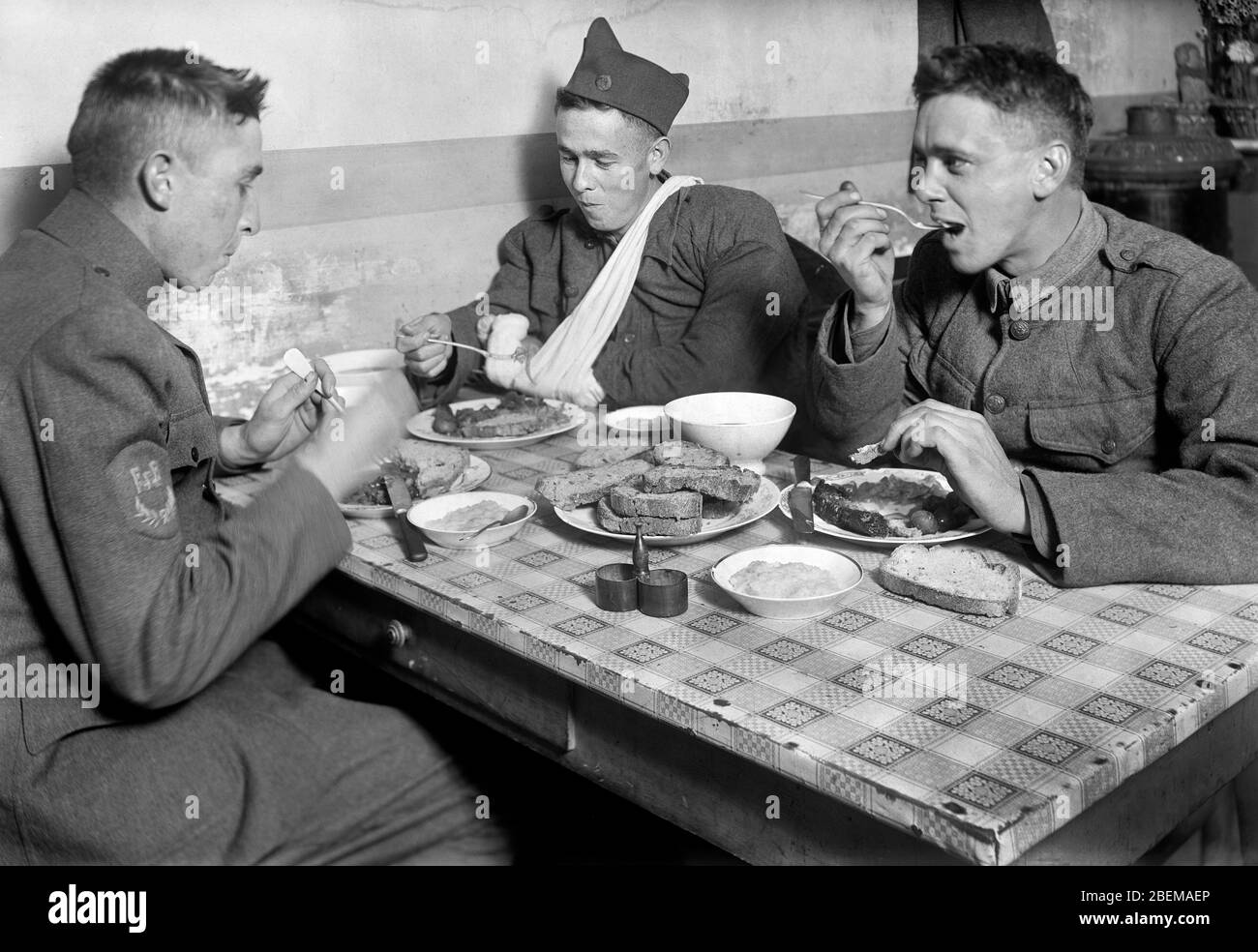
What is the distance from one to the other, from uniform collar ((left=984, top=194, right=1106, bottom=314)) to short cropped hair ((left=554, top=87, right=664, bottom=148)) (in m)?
1.33

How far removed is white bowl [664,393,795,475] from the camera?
7.94 ft

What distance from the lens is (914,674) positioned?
1.60 m

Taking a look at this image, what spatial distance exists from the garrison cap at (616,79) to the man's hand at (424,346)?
771mm

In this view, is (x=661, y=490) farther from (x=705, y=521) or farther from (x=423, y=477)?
(x=423, y=477)

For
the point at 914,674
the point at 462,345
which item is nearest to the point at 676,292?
the point at 462,345

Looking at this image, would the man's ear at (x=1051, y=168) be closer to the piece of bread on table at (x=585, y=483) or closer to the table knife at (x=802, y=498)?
the table knife at (x=802, y=498)

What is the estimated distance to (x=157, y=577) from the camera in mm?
1653

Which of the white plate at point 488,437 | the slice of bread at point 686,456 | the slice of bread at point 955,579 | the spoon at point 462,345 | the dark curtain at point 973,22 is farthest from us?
the dark curtain at point 973,22

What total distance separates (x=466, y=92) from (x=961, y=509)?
215cm

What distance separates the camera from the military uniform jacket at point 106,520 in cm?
161

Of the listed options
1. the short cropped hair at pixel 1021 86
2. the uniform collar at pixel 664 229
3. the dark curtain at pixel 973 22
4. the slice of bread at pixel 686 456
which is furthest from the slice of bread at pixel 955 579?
the dark curtain at pixel 973 22

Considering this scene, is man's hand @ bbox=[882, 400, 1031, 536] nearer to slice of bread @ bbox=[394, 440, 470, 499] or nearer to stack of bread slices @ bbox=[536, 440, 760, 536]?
stack of bread slices @ bbox=[536, 440, 760, 536]

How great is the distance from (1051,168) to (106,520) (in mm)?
1780

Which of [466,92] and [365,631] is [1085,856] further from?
[466,92]
